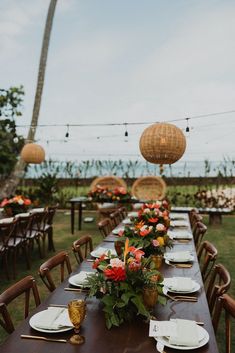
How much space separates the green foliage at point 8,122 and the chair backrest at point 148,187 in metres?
4.18

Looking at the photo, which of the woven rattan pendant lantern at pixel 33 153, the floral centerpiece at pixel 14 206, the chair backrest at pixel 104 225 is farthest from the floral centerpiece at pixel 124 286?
the woven rattan pendant lantern at pixel 33 153

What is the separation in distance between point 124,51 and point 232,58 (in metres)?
3.05

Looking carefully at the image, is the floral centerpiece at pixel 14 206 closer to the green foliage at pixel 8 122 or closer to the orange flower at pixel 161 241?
the orange flower at pixel 161 241

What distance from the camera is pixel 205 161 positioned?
10.6 m

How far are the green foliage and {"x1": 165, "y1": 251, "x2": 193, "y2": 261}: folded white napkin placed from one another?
8663mm

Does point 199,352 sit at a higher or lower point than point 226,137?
lower

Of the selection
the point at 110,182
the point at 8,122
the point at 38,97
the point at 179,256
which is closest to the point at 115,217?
the point at 179,256

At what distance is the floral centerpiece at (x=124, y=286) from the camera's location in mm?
1720

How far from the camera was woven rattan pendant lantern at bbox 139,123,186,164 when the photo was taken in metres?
4.46

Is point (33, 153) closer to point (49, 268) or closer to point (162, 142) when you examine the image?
point (162, 142)

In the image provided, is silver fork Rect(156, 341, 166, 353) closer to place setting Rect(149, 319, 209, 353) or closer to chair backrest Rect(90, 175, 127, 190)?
place setting Rect(149, 319, 209, 353)

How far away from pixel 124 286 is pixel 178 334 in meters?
0.34

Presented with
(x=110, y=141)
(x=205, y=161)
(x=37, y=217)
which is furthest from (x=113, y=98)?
(x=37, y=217)

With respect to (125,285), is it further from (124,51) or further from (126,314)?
(124,51)
